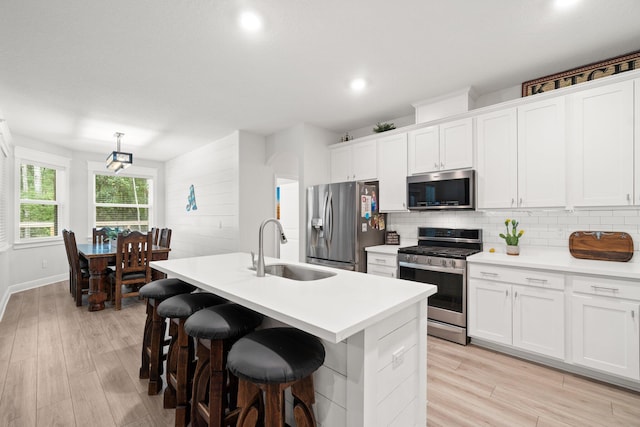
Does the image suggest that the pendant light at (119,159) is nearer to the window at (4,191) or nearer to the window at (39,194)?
the window at (4,191)

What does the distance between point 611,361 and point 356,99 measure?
10.6 feet

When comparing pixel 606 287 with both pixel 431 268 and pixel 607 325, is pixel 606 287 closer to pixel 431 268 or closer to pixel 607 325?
pixel 607 325

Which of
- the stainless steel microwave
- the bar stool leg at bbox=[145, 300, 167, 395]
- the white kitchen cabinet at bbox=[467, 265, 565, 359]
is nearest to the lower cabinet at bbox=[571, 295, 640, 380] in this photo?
the white kitchen cabinet at bbox=[467, 265, 565, 359]

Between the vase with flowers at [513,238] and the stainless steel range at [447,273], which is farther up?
the vase with flowers at [513,238]

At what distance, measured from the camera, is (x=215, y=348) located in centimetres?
144

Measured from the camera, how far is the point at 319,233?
399cm

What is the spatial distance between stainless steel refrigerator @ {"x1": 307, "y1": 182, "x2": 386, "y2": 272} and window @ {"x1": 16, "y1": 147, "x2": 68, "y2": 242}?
4906mm

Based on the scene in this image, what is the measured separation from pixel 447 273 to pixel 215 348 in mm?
2332

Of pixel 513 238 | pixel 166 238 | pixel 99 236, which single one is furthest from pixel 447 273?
pixel 99 236

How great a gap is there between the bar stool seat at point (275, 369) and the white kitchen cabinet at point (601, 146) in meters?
2.67

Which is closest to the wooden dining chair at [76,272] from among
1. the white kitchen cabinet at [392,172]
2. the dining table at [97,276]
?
the dining table at [97,276]

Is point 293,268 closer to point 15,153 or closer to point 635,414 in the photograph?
point 635,414

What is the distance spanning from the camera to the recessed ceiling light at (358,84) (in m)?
2.94

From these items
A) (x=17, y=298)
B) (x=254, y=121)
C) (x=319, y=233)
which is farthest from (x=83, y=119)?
(x=319, y=233)
